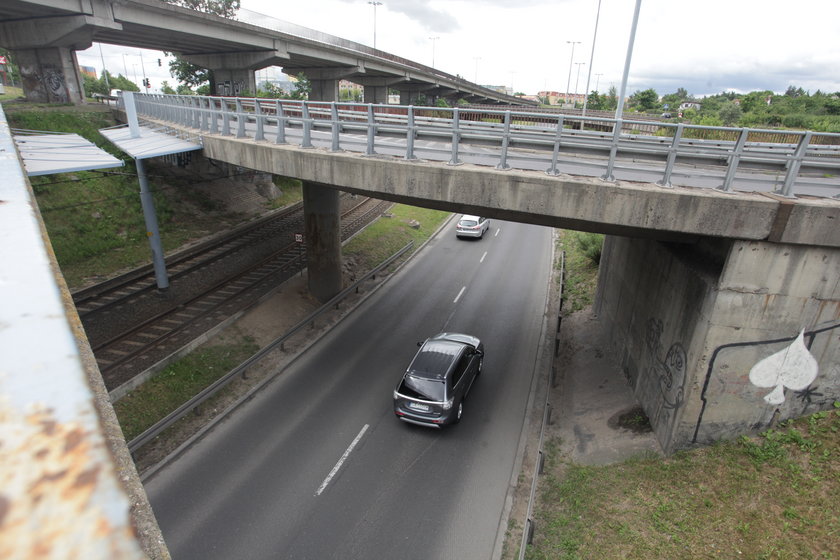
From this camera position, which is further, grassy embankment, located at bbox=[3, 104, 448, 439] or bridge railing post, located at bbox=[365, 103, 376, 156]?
grassy embankment, located at bbox=[3, 104, 448, 439]

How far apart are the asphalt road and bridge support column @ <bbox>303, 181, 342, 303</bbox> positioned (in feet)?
8.95

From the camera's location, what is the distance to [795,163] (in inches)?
332

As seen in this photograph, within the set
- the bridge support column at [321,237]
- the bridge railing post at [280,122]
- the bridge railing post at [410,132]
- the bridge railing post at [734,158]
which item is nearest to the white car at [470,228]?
A: the bridge support column at [321,237]

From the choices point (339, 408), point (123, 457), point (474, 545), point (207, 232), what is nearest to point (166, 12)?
point (207, 232)

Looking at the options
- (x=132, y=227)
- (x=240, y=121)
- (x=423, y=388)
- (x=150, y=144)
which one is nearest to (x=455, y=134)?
(x=423, y=388)

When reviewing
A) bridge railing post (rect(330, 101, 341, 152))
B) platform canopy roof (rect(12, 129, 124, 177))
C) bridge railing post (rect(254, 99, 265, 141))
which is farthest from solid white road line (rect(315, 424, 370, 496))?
platform canopy roof (rect(12, 129, 124, 177))

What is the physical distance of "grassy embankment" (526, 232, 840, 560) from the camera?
7.87 meters

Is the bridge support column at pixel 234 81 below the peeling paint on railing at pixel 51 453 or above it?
above

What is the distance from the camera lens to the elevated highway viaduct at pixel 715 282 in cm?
845

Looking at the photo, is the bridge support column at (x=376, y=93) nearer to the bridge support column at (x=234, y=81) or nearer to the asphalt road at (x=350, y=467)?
the bridge support column at (x=234, y=81)

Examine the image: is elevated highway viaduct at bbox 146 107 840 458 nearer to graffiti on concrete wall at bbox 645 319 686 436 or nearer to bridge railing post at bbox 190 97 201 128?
graffiti on concrete wall at bbox 645 319 686 436

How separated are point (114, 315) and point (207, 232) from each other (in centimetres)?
964

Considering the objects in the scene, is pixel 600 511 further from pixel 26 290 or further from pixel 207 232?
pixel 207 232

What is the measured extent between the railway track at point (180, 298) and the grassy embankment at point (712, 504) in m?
11.9
